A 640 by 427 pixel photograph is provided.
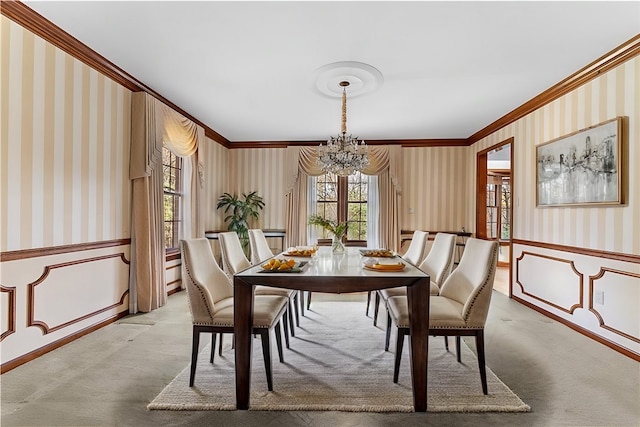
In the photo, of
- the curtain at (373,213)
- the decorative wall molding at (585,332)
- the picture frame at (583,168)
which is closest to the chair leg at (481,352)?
the decorative wall molding at (585,332)

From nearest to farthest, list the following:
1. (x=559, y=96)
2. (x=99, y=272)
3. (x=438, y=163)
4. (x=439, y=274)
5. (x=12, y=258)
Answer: (x=12, y=258)
(x=439, y=274)
(x=99, y=272)
(x=559, y=96)
(x=438, y=163)

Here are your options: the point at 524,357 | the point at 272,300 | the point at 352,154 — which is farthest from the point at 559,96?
the point at 272,300

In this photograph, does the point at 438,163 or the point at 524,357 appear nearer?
the point at 524,357

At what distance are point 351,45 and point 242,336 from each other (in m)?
2.38

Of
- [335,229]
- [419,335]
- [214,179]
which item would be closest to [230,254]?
[335,229]

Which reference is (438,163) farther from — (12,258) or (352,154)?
(12,258)

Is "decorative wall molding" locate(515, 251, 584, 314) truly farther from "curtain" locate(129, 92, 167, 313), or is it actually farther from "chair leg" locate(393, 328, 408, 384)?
"curtain" locate(129, 92, 167, 313)

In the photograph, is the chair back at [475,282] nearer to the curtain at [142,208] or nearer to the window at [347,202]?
the curtain at [142,208]

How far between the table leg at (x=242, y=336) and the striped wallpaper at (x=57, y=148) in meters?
1.75

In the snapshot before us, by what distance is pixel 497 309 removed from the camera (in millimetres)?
3957

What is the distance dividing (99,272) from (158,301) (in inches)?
32.7

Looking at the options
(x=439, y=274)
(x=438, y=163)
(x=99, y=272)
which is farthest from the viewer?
(x=438, y=163)

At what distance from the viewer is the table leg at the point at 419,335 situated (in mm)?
1896

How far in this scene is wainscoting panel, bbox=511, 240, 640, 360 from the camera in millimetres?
2689
